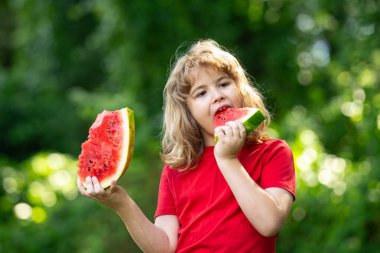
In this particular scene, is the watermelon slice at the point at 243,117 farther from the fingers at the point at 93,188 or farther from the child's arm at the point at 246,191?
the fingers at the point at 93,188

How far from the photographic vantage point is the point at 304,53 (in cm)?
1120

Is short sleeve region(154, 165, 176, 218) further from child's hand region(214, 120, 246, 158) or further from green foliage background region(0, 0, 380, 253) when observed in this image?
green foliage background region(0, 0, 380, 253)

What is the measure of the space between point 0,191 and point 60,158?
79cm

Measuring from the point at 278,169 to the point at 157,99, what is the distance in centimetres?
785

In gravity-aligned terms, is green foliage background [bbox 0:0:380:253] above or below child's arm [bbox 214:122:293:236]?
above

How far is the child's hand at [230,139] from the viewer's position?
2.73 metres

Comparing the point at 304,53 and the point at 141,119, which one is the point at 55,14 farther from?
the point at 141,119

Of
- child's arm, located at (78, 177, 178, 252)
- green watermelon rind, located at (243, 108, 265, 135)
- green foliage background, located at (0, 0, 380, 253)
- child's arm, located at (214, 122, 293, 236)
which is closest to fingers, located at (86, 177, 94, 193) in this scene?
child's arm, located at (78, 177, 178, 252)

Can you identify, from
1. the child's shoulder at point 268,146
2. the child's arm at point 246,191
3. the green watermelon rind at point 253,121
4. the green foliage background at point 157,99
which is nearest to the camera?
the child's arm at point 246,191

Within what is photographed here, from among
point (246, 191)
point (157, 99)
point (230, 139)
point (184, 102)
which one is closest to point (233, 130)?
point (230, 139)

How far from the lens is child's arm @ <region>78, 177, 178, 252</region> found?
9.34ft

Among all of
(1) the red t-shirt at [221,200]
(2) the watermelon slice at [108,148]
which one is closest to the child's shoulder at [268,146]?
(1) the red t-shirt at [221,200]

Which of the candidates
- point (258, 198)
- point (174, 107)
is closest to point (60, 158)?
point (174, 107)

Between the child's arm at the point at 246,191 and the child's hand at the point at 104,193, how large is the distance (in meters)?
0.43
